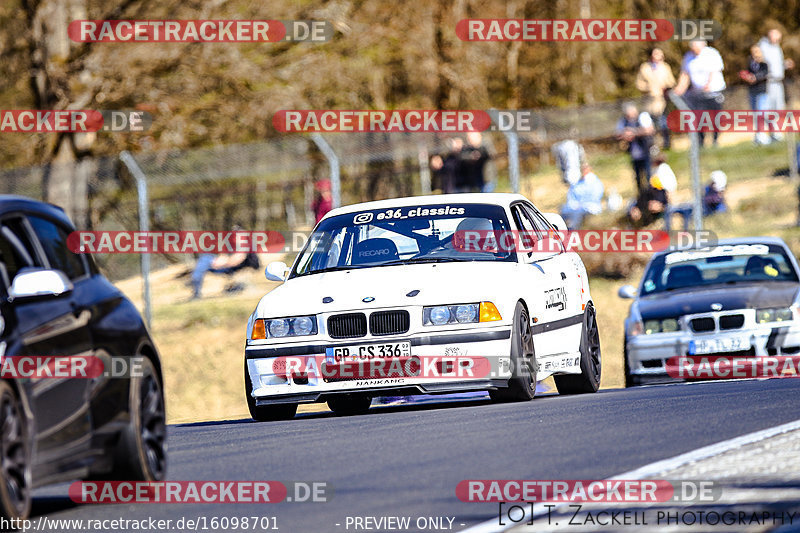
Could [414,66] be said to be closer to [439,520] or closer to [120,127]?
[120,127]

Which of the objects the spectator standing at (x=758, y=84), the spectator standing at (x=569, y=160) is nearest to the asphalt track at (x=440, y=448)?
the spectator standing at (x=569, y=160)

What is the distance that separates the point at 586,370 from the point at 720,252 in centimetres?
380

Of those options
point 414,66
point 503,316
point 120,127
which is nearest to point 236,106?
point 120,127

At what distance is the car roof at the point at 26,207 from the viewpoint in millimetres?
7557

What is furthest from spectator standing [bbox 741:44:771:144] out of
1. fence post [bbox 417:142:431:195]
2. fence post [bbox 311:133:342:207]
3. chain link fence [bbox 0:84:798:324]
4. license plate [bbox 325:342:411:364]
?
license plate [bbox 325:342:411:364]

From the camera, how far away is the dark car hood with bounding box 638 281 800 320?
15055mm

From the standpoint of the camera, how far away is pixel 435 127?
115 ft

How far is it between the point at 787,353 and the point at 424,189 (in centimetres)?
1126

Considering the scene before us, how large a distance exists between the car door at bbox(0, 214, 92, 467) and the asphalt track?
53 cm

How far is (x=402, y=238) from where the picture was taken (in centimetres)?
1252

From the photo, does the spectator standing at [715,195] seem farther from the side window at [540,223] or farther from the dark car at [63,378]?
the dark car at [63,378]

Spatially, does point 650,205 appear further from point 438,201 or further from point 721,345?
point 438,201

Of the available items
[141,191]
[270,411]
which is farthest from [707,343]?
[141,191]

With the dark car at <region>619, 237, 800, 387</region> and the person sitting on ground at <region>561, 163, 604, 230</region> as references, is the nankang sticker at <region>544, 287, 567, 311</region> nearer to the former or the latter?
the dark car at <region>619, 237, 800, 387</region>
